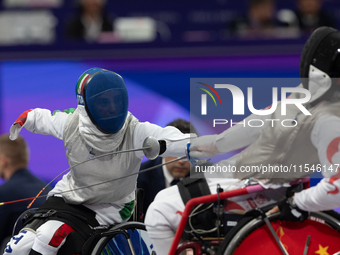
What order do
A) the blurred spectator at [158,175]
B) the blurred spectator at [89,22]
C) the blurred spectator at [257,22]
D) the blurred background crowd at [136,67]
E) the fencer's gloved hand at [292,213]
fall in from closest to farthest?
1. the fencer's gloved hand at [292,213]
2. the blurred spectator at [158,175]
3. the blurred background crowd at [136,67]
4. the blurred spectator at [257,22]
5. the blurred spectator at [89,22]

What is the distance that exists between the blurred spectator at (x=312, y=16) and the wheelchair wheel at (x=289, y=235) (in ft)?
13.3

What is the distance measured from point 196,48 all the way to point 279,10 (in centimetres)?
214

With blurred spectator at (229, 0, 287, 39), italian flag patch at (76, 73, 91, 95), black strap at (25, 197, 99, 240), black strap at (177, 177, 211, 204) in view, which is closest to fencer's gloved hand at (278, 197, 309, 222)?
black strap at (177, 177, 211, 204)

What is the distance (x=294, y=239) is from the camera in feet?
6.73

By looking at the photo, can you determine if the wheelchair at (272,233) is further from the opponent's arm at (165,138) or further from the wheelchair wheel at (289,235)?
the opponent's arm at (165,138)

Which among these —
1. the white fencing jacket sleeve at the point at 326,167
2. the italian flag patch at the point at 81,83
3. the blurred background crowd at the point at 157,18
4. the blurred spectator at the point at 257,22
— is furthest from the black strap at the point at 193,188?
the blurred background crowd at the point at 157,18

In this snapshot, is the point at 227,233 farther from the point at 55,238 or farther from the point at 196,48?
the point at 196,48

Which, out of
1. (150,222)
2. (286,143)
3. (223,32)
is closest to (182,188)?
(150,222)

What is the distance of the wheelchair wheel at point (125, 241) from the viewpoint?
7.27 feet

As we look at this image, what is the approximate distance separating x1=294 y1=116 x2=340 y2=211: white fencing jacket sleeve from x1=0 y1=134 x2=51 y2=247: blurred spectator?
54.1 inches

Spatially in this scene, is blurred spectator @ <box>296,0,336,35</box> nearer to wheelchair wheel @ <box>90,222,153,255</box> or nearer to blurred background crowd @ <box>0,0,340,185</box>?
blurred background crowd @ <box>0,0,340,185</box>

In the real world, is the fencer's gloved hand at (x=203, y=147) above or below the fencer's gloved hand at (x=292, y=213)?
above

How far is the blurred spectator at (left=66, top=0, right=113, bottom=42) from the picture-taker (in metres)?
5.98

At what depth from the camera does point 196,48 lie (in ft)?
15.3
